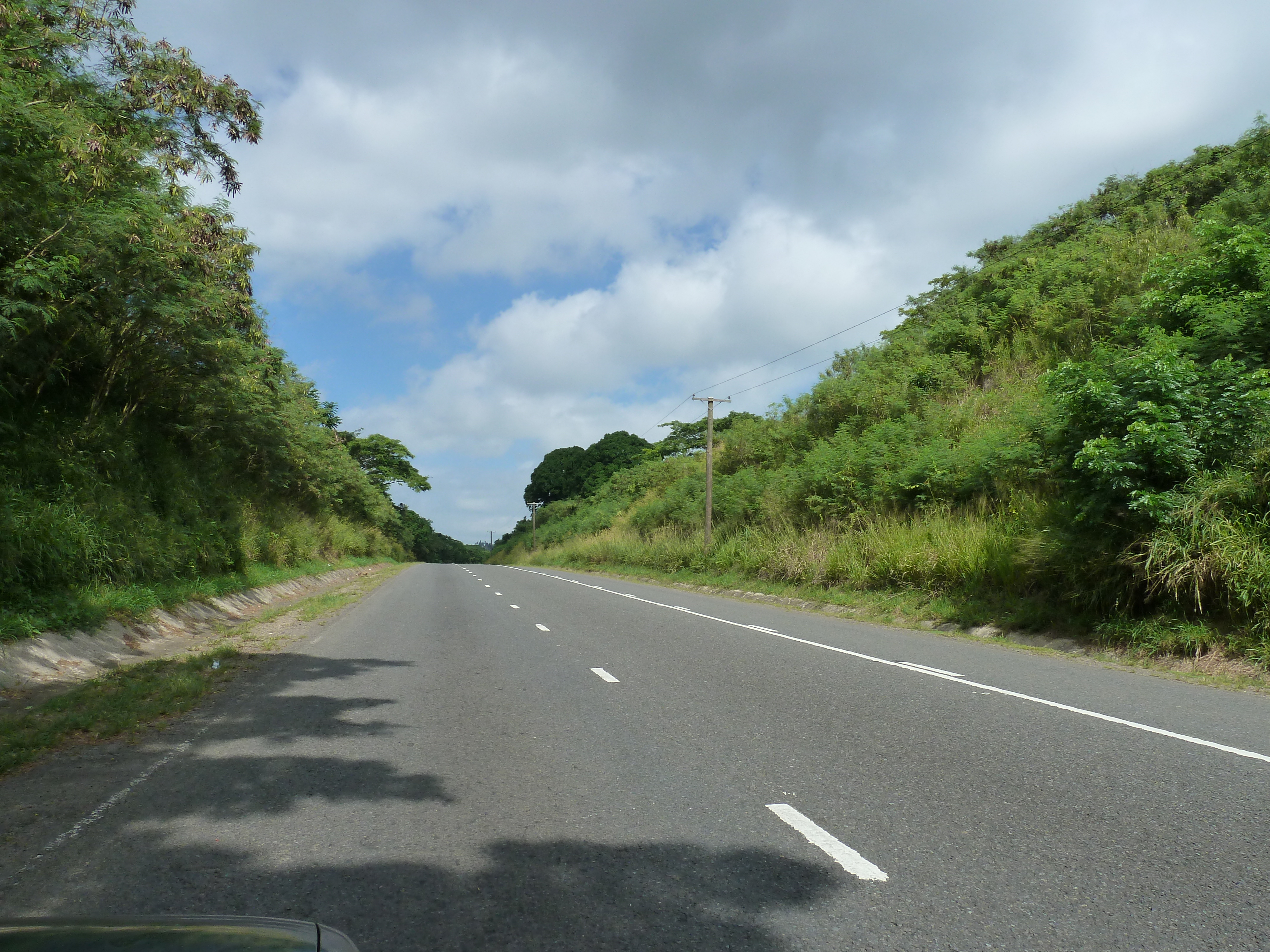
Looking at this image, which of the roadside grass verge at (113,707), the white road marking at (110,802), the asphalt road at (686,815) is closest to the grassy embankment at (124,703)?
the roadside grass verge at (113,707)

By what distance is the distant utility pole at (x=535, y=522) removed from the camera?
86562mm

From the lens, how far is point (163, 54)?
1351 cm

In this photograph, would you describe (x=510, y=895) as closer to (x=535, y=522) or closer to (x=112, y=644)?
(x=112, y=644)

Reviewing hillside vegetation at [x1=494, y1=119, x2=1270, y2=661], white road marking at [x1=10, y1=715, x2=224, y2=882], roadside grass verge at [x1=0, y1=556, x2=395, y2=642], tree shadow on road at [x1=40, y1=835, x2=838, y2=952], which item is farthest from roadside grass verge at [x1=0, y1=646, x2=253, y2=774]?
hillside vegetation at [x1=494, y1=119, x2=1270, y2=661]

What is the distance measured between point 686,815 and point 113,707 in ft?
17.9

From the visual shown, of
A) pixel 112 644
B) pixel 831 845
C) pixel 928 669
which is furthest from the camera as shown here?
pixel 112 644

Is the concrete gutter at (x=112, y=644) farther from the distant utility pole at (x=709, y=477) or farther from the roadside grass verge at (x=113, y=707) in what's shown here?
the distant utility pole at (x=709, y=477)

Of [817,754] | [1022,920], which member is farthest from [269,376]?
[1022,920]

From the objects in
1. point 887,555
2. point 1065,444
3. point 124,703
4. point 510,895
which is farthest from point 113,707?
point 887,555

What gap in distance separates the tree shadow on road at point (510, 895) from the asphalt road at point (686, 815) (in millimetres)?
15

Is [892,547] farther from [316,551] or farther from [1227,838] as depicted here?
[316,551]

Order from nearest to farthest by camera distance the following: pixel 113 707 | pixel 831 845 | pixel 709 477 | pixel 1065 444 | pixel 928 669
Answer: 1. pixel 831 845
2. pixel 113 707
3. pixel 928 669
4. pixel 1065 444
5. pixel 709 477

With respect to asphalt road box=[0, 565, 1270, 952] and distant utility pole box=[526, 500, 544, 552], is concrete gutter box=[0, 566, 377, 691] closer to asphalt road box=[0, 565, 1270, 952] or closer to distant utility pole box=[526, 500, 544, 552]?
asphalt road box=[0, 565, 1270, 952]

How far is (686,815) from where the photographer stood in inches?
180
